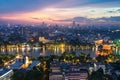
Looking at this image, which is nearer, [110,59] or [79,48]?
[110,59]

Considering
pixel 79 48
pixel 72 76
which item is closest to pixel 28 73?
pixel 72 76

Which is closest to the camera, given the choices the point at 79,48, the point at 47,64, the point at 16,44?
the point at 47,64

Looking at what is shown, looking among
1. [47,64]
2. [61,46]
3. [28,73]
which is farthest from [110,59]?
[61,46]

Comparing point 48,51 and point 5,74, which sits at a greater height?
point 5,74

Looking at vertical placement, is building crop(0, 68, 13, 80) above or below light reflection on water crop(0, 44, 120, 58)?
above

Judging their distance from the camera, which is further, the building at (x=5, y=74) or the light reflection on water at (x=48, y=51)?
the light reflection on water at (x=48, y=51)

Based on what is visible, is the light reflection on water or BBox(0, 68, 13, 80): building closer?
BBox(0, 68, 13, 80): building

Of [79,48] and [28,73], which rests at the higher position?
[28,73]

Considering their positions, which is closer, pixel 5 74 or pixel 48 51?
pixel 5 74

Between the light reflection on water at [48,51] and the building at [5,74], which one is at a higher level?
the building at [5,74]

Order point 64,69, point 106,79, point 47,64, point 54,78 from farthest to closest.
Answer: point 47,64
point 64,69
point 54,78
point 106,79

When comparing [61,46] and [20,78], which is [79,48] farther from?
[20,78]
